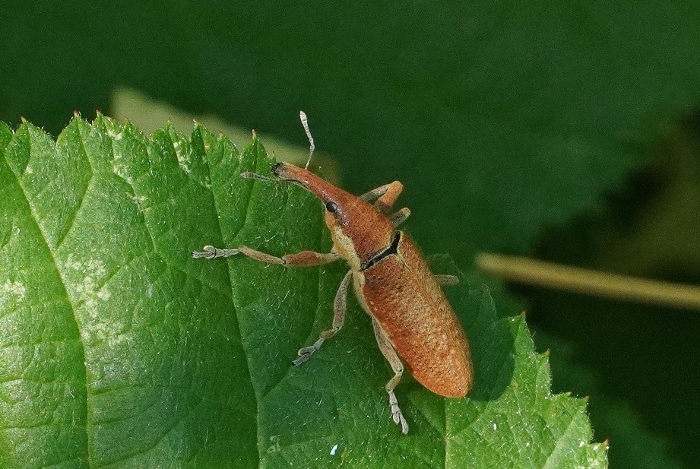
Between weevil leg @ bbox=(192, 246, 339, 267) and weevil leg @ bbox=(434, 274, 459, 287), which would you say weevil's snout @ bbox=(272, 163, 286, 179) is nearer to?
weevil leg @ bbox=(192, 246, 339, 267)

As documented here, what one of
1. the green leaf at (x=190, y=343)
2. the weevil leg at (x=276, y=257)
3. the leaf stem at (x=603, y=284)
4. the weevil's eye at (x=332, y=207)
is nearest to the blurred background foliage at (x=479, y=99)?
the leaf stem at (x=603, y=284)

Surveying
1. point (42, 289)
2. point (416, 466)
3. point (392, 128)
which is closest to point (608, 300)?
point (392, 128)

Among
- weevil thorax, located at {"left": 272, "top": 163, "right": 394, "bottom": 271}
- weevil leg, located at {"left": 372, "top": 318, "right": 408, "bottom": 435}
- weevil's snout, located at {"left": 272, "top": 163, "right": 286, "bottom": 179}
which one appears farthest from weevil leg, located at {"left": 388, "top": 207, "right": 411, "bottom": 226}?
weevil's snout, located at {"left": 272, "top": 163, "right": 286, "bottom": 179}

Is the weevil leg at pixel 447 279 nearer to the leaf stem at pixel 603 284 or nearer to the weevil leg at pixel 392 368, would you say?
the weevil leg at pixel 392 368

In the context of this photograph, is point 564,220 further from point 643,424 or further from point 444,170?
point 643,424

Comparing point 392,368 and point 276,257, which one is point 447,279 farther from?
point 276,257

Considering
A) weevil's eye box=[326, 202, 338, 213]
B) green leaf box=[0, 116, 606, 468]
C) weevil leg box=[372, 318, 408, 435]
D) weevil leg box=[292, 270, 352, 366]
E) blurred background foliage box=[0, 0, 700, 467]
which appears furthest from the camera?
blurred background foliage box=[0, 0, 700, 467]
